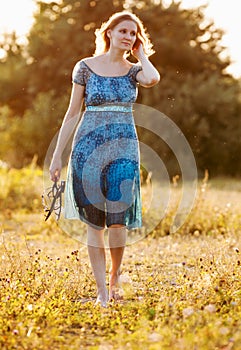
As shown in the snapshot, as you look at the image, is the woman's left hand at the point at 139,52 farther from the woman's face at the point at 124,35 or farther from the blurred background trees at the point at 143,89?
the blurred background trees at the point at 143,89

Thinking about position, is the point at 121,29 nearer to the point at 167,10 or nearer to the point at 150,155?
the point at 150,155

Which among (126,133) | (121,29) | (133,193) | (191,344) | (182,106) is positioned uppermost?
(182,106)

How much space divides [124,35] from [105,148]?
70cm

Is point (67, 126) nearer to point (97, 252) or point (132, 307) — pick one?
point (97, 252)

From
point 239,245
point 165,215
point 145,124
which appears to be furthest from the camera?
point 145,124

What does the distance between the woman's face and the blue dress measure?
0.20 m

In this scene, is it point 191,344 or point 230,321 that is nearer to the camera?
point 191,344

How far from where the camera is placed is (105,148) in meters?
4.41

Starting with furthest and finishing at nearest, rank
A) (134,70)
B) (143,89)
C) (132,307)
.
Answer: (143,89) < (134,70) < (132,307)

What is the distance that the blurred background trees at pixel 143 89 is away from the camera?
19172mm

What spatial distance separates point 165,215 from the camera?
338 inches

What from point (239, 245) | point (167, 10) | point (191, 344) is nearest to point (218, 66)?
point (167, 10)

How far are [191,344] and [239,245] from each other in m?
3.75

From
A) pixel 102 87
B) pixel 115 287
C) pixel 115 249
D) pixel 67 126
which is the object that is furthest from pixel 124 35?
pixel 115 287
